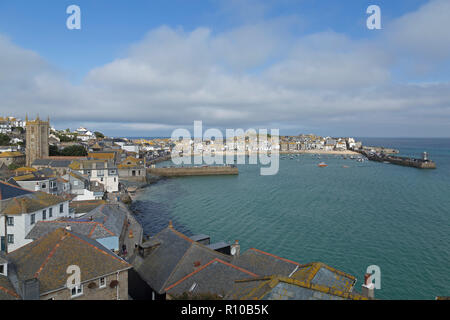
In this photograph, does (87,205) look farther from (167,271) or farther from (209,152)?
(209,152)

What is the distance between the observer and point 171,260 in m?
15.0

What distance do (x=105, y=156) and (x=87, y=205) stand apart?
141 ft

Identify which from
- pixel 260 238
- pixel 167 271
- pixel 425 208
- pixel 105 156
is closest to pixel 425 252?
pixel 260 238

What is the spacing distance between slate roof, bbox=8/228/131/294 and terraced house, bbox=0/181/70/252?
8.37 meters

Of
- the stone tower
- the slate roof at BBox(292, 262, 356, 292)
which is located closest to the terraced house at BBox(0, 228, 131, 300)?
the slate roof at BBox(292, 262, 356, 292)

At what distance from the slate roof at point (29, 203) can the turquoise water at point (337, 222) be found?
10242mm

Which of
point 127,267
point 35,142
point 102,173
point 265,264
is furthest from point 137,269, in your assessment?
point 35,142

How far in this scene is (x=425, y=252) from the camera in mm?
25672

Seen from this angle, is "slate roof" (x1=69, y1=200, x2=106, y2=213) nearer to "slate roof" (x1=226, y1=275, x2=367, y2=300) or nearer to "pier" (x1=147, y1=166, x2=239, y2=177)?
"slate roof" (x1=226, y1=275, x2=367, y2=300)

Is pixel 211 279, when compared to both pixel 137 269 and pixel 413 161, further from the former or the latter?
pixel 413 161

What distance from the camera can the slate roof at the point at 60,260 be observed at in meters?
12.0

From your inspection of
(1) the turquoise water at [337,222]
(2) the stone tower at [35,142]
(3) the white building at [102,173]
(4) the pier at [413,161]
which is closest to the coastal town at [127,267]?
(1) the turquoise water at [337,222]

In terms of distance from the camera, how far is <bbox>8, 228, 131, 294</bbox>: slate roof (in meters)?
12.0
